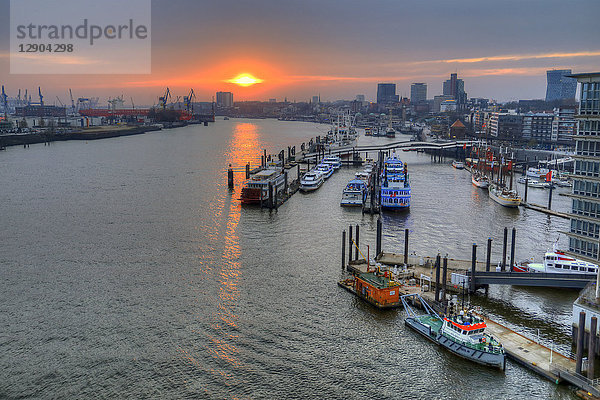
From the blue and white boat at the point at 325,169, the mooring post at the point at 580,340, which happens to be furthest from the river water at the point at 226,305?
the blue and white boat at the point at 325,169

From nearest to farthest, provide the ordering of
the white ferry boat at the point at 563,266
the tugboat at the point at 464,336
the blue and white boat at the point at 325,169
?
1. the tugboat at the point at 464,336
2. the white ferry boat at the point at 563,266
3. the blue and white boat at the point at 325,169

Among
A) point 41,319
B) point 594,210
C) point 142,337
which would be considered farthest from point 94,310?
point 594,210

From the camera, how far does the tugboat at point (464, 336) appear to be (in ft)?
50.8

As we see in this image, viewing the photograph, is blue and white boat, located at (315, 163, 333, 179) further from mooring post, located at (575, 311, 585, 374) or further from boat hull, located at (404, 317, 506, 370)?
mooring post, located at (575, 311, 585, 374)

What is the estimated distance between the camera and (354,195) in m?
40.9

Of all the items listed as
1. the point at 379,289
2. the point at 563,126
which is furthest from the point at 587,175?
the point at 563,126

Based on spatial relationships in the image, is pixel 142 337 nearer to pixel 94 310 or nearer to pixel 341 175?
pixel 94 310

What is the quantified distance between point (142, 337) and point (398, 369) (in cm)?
927

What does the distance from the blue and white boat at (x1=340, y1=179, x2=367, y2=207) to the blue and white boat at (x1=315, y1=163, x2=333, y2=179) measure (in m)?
13.0

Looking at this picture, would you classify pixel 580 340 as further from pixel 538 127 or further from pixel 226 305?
pixel 538 127

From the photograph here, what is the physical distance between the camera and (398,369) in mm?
15828

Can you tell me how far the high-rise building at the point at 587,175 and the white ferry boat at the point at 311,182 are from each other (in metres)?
30.3

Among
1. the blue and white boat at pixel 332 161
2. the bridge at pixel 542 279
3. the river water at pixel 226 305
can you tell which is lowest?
the river water at pixel 226 305

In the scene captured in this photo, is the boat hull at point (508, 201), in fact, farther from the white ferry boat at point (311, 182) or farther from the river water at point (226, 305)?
the white ferry boat at point (311, 182)
